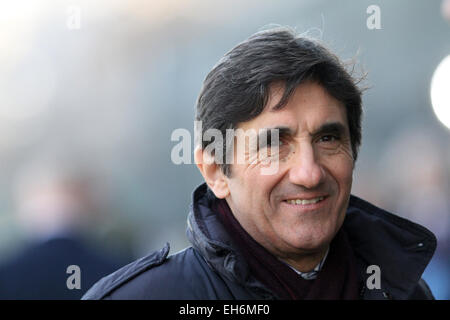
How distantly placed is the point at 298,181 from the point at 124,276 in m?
0.67

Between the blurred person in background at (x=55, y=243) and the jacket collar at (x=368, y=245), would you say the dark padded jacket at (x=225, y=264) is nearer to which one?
the jacket collar at (x=368, y=245)

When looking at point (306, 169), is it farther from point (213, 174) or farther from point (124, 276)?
point (124, 276)

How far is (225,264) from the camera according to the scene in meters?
1.49

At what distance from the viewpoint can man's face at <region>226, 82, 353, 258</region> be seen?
1532 millimetres

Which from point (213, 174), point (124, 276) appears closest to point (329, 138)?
point (213, 174)

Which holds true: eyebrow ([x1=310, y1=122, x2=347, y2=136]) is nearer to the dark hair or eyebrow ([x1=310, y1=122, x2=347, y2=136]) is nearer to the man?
the man

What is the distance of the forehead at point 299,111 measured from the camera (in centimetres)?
155

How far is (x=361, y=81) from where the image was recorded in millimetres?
1849

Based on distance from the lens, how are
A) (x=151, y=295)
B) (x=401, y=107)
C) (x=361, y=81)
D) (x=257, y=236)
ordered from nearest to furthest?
(x=151, y=295) → (x=257, y=236) → (x=361, y=81) → (x=401, y=107)

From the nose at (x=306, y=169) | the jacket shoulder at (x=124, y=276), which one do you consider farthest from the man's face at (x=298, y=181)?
the jacket shoulder at (x=124, y=276)

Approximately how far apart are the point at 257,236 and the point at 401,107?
8.88 ft
